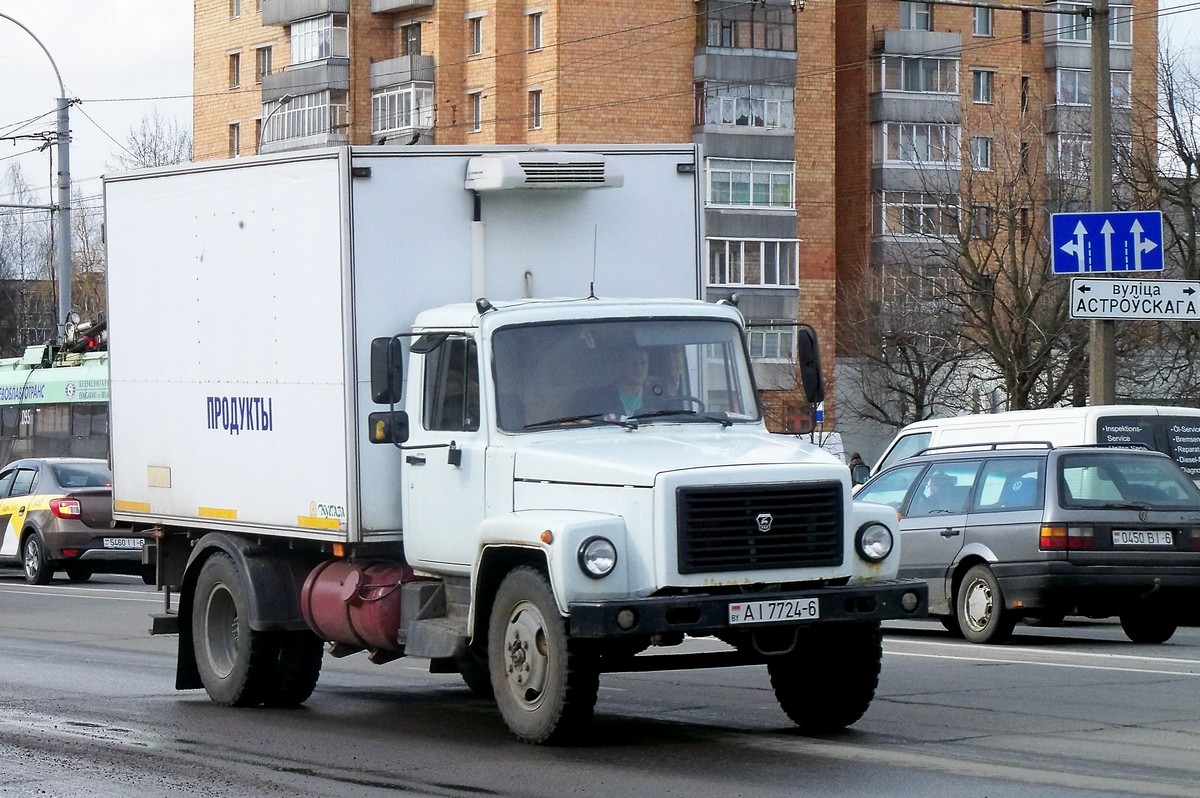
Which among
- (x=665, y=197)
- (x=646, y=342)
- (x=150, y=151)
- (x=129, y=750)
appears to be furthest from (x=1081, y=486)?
(x=150, y=151)

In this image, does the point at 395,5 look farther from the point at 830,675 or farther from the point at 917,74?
the point at 830,675

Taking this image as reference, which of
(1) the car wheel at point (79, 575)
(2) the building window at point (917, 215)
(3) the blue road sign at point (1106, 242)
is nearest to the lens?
(3) the blue road sign at point (1106, 242)

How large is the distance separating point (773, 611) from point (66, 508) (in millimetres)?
17563

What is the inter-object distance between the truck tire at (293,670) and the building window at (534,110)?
5183cm

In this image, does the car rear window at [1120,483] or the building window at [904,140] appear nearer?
the car rear window at [1120,483]

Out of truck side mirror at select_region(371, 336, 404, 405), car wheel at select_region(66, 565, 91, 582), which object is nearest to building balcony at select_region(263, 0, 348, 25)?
car wheel at select_region(66, 565, 91, 582)

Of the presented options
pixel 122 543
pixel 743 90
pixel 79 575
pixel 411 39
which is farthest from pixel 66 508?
pixel 411 39

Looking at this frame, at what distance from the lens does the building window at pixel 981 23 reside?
227ft

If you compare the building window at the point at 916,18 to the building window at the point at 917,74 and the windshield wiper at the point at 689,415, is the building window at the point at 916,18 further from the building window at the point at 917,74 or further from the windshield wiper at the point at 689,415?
the windshield wiper at the point at 689,415

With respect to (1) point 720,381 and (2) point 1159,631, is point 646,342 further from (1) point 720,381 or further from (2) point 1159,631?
(2) point 1159,631

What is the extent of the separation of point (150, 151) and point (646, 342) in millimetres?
88276

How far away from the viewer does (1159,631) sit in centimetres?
1603

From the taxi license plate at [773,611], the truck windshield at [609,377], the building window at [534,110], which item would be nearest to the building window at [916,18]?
the building window at [534,110]

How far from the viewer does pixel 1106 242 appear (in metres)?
19.7
